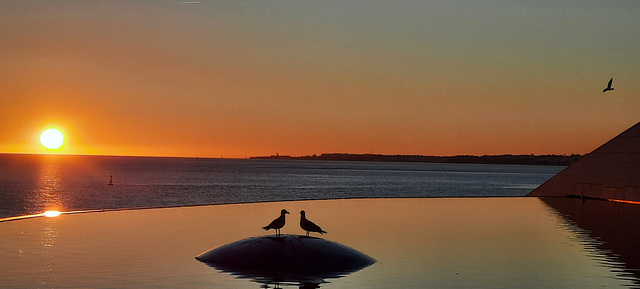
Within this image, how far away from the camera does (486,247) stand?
21375 millimetres

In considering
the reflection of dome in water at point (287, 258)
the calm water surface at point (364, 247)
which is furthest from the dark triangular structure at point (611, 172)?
the reflection of dome in water at point (287, 258)

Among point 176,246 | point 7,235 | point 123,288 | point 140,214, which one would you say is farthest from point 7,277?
point 140,214

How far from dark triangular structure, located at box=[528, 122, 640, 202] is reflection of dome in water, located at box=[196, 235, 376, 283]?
2954 centimetres

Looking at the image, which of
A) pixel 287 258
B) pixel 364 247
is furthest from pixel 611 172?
pixel 287 258

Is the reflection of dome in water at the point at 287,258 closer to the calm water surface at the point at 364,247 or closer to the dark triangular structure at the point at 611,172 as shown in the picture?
the calm water surface at the point at 364,247

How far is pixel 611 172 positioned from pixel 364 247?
91.6ft

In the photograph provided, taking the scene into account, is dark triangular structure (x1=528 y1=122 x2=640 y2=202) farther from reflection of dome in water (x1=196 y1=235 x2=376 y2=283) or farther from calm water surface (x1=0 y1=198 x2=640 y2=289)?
reflection of dome in water (x1=196 y1=235 x2=376 y2=283)

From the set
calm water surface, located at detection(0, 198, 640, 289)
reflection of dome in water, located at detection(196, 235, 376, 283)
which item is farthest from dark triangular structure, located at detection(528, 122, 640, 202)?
reflection of dome in water, located at detection(196, 235, 376, 283)

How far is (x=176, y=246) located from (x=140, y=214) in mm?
12557

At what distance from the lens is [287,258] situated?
16734 millimetres

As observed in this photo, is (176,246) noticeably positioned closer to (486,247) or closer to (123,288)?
(123,288)

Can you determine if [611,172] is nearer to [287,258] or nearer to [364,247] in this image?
[364,247]

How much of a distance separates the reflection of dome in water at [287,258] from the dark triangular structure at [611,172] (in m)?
29.5

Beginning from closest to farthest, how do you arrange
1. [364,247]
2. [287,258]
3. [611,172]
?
1. [287,258]
2. [364,247]
3. [611,172]
